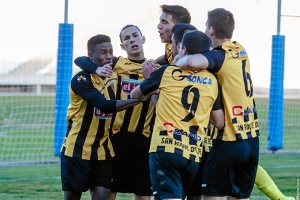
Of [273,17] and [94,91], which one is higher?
[273,17]

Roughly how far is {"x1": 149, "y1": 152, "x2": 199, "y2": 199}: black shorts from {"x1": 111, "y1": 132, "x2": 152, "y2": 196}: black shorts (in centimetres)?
148

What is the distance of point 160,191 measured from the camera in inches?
274

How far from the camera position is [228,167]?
7.61 metres

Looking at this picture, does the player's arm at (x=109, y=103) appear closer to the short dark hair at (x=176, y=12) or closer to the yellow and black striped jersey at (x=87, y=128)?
the yellow and black striped jersey at (x=87, y=128)

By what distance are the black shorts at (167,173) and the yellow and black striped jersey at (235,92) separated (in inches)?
29.5

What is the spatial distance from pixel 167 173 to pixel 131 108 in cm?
166

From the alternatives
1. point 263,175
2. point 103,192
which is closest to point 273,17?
point 263,175

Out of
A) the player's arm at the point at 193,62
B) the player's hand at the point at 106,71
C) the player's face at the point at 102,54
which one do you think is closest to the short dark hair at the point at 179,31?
the player's arm at the point at 193,62

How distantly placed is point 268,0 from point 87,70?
465 inches

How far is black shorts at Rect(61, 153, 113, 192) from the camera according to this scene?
Result: 8.19 metres

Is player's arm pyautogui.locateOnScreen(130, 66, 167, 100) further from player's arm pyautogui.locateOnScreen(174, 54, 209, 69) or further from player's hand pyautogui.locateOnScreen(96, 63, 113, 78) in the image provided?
player's hand pyautogui.locateOnScreen(96, 63, 113, 78)

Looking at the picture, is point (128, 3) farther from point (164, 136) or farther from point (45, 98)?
point (164, 136)

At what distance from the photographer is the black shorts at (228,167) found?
7.61 m

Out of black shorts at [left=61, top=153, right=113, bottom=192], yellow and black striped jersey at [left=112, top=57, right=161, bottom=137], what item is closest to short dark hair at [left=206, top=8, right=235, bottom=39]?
yellow and black striped jersey at [left=112, top=57, right=161, bottom=137]
